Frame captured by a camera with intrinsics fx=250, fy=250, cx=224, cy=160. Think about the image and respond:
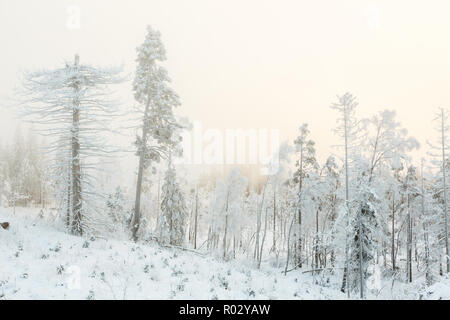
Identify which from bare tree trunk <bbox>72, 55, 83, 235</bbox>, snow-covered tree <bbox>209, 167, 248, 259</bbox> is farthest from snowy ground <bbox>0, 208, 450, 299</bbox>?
snow-covered tree <bbox>209, 167, 248, 259</bbox>

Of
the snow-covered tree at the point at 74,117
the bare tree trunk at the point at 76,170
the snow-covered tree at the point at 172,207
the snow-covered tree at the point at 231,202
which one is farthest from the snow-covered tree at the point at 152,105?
the snow-covered tree at the point at 231,202

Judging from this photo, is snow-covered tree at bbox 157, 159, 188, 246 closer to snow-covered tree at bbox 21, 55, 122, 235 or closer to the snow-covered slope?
snow-covered tree at bbox 21, 55, 122, 235

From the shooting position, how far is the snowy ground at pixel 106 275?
684 cm

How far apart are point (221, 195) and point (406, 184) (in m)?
23.1

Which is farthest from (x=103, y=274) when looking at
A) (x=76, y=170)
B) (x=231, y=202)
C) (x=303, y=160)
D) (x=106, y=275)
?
(x=231, y=202)

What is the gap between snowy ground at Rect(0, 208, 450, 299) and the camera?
6.84 m

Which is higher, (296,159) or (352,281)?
(296,159)

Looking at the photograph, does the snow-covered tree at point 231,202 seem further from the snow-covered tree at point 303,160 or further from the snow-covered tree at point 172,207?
the snow-covered tree at point 303,160

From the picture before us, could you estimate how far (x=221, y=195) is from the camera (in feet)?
125

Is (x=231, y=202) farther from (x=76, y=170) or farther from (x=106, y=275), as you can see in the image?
(x=106, y=275)
